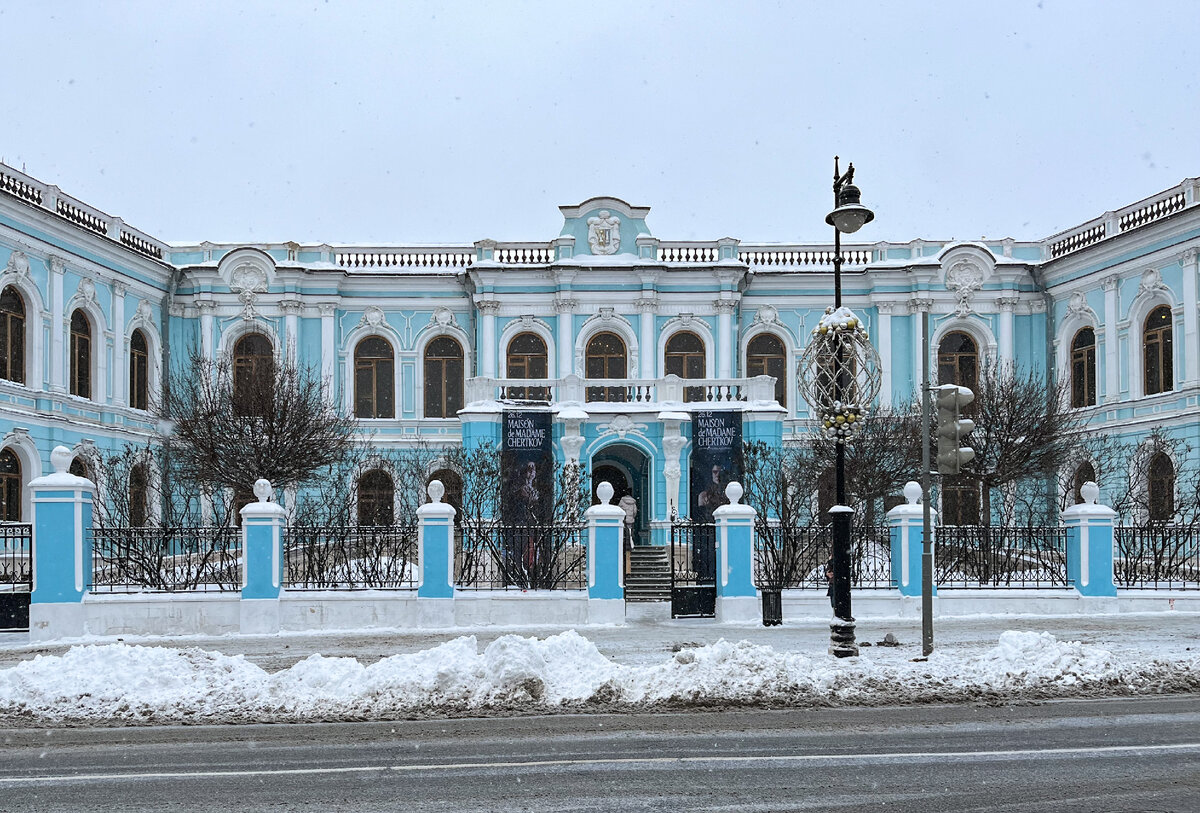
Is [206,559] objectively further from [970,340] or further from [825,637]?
[970,340]

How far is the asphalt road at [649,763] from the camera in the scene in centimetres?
702

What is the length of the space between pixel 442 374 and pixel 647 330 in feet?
23.0

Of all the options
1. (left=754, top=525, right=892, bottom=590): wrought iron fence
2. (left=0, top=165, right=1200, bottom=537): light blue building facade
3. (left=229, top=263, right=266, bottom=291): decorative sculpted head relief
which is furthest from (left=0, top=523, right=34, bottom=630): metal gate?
(left=229, top=263, right=266, bottom=291): decorative sculpted head relief

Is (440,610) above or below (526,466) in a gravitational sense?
below

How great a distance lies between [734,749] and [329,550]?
35.3 feet

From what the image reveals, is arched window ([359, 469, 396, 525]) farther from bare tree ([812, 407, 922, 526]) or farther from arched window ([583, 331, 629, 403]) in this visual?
bare tree ([812, 407, 922, 526])

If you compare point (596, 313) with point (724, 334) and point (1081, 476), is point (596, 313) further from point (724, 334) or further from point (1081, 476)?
point (1081, 476)

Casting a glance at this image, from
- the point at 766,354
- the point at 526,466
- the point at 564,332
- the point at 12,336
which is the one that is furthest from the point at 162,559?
the point at 766,354

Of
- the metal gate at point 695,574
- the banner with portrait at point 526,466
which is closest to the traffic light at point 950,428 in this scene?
the metal gate at point 695,574

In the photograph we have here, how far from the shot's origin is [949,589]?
18.7m

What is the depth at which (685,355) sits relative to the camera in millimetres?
35906

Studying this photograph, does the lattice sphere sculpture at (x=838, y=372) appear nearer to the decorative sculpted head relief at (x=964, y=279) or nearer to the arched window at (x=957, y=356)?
the decorative sculpted head relief at (x=964, y=279)

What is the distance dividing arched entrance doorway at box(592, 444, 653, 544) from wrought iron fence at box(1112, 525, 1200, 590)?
44.3 feet

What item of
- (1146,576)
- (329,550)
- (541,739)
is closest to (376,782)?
(541,739)
